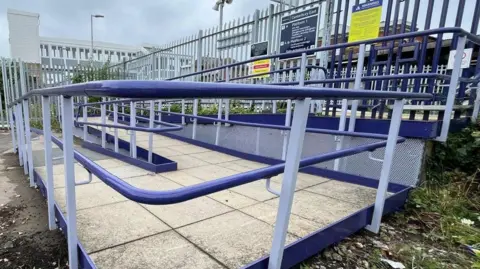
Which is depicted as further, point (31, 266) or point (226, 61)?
point (226, 61)

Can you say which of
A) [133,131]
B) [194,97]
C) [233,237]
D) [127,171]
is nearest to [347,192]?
[233,237]

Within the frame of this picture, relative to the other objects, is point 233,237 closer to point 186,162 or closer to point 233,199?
point 233,199

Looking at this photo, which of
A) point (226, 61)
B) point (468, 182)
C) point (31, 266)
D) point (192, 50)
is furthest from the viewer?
point (192, 50)

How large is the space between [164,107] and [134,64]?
3.46 metres

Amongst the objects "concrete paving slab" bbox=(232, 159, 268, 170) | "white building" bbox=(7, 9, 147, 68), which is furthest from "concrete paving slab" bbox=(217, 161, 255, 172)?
"white building" bbox=(7, 9, 147, 68)

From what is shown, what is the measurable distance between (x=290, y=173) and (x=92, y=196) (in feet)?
5.51

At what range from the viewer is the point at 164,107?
7.01 meters

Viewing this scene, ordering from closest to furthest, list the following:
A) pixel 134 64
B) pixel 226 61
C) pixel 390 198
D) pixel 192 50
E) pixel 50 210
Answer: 1. pixel 50 210
2. pixel 390 198
3. pixel 226 61
4. pixel 192 50
5. pixel 134 64

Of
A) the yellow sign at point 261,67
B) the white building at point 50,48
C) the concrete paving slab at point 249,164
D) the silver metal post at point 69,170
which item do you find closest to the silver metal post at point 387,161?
the concrete paving slab at point 249,164

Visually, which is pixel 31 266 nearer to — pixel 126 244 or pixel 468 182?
pixel 126 244

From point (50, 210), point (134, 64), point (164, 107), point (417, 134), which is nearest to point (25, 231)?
point (50, 210)

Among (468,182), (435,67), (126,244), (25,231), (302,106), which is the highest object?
(435,67)

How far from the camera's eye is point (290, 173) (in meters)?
1.13

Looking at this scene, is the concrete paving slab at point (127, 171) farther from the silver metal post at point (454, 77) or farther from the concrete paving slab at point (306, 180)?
the silver metal post at point (454, 77)
